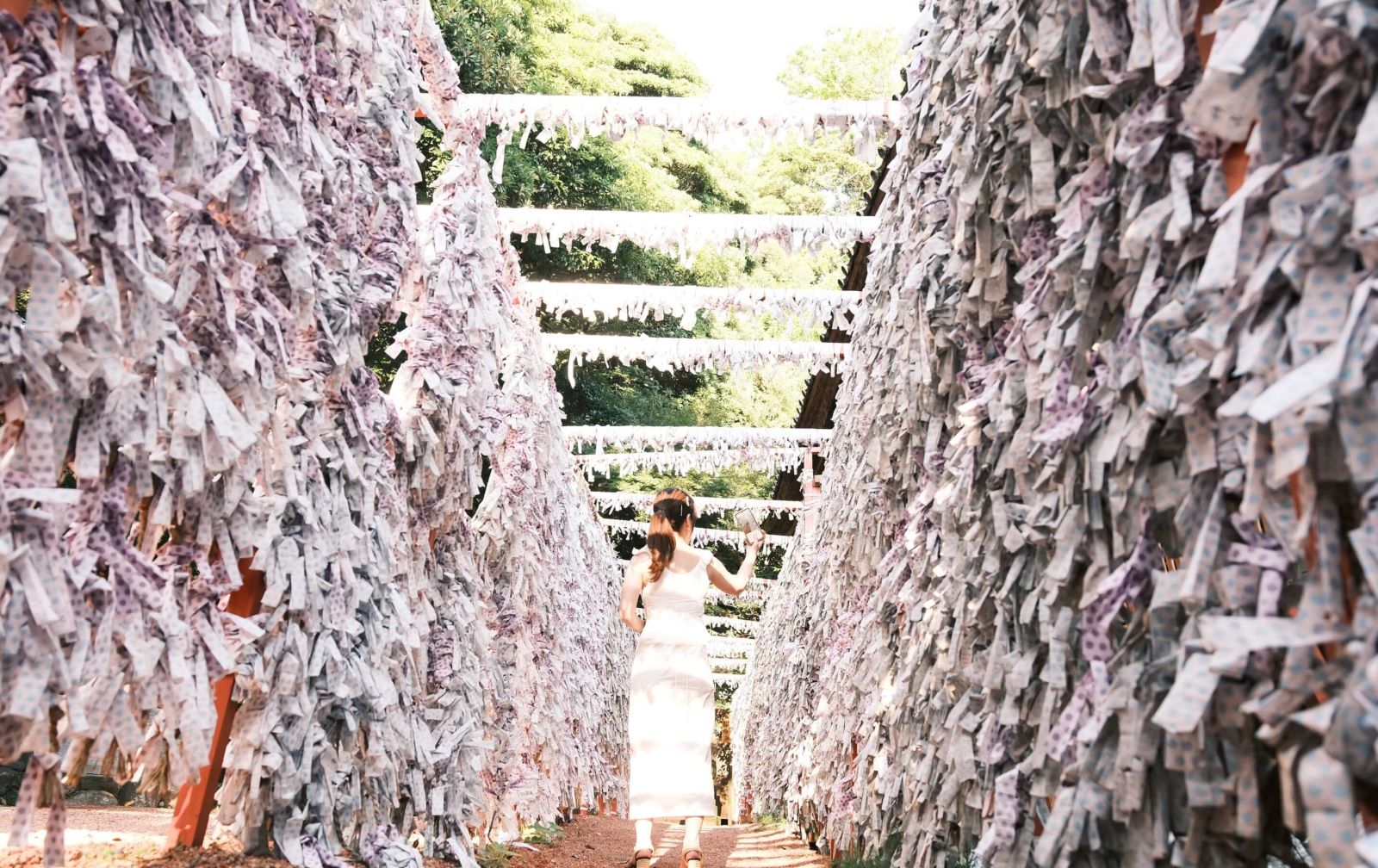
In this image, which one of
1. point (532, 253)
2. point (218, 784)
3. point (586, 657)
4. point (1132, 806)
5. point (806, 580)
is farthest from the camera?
point (532, 253)

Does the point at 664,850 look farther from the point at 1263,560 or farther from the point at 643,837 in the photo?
the point at 1263,560

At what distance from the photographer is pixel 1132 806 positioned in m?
1.84

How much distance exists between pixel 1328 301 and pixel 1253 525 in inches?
14.2

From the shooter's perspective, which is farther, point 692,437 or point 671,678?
point 692,437

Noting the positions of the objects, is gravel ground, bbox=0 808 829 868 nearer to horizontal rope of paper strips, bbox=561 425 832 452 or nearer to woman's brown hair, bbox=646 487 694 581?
woman's brown hair, bbox=646 487 694 581

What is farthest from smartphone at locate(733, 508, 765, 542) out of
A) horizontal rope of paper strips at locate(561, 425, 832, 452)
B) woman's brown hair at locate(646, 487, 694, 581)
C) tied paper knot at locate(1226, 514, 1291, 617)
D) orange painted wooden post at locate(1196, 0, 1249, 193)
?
horizontal rope of paper strips at locate(561, 425, 832, 452)

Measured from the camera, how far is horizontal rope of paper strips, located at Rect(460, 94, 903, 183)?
25.0 ft

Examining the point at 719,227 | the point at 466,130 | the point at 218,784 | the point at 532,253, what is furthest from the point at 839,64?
the point at 218,784

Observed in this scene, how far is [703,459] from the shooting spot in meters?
14.8

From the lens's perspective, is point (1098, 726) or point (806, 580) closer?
point (1098, 726)

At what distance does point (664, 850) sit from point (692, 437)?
543 cm

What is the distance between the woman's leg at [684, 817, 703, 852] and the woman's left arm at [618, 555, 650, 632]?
3.13ft

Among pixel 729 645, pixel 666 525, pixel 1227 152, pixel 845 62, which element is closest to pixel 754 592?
pixel 729 645

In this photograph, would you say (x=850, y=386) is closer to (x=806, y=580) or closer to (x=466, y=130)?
(x=466, y=130)
